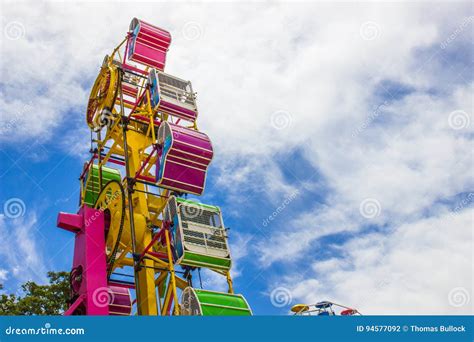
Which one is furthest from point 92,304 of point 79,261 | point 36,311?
point 36,311

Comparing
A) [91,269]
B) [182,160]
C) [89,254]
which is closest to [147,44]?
[182,160]

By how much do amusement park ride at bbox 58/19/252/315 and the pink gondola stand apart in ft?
0.19

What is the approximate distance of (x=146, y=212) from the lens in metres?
24.7

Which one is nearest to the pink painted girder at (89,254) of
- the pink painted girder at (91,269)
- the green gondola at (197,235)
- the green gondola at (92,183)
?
the pink painted girder at (91,269)

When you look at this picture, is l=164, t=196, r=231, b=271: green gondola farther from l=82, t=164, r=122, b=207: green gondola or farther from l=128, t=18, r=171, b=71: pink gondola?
l=128, t=18, r=171, b=71: pink gondola

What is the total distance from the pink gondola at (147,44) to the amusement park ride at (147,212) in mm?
57

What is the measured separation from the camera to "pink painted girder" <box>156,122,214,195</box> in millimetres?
22016

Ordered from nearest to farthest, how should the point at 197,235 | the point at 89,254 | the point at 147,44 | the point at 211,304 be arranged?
the point at 211,304, the point at 197,235, the point at 89,254, the point at 147,44

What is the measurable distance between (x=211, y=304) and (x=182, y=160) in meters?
6.54

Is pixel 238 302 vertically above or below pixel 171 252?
below

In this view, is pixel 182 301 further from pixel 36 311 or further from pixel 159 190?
pixel 36 311

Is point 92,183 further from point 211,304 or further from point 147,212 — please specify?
point 211,304

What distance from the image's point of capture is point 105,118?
88.8 feet

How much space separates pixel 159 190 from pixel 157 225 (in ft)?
5.96
